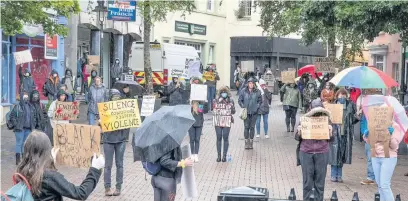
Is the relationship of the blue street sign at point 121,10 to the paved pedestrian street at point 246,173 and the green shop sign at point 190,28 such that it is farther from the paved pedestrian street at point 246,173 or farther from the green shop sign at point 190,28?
the green shop sign at point 190,28

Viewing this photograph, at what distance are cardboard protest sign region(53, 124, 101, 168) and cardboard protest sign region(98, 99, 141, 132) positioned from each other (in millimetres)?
2118

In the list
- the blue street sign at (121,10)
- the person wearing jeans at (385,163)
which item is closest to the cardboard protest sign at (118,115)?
the person wearing jeans at (385,163)

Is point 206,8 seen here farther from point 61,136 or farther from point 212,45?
point 61,136

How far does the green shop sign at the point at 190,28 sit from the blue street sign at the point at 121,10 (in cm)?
1543

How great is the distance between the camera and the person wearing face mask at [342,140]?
11.9 m

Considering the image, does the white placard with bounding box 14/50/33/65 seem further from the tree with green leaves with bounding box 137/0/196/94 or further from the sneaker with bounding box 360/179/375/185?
the sneaker with bounding box 360/179/375/185

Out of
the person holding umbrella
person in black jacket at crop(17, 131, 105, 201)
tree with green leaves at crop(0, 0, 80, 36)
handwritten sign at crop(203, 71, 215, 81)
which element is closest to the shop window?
tree with green leaves at crop(0, 0, 80, 36)

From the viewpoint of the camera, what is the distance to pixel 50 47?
78.6 feet

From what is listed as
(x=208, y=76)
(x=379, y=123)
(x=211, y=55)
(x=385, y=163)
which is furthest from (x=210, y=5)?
(x=385, y=163)

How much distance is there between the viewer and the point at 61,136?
25.7ft

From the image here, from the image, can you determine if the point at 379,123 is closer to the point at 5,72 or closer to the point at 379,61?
the point at 5,72

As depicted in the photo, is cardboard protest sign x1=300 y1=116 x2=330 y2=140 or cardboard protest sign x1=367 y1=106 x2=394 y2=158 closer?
cardboard protest sign x1=367 y1=106 x2=394 y2=158

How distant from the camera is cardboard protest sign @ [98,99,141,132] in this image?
10156 mm

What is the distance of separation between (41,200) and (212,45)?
39.2 meters
